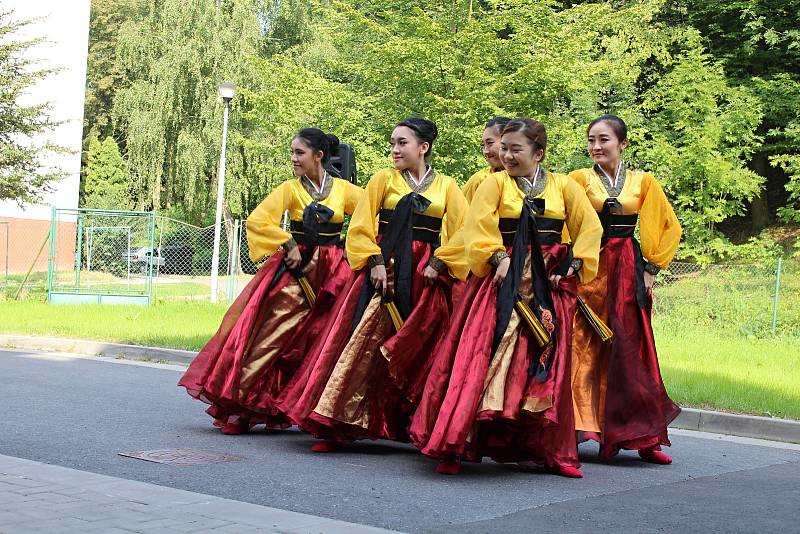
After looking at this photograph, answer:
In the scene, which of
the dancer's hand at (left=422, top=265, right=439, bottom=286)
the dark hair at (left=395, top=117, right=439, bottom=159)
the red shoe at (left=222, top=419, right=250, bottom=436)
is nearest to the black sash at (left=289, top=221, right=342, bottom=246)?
the dark hair at (left=395, top=117, right=439, bottom=159)

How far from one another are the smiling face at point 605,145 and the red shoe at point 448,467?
2461 mm

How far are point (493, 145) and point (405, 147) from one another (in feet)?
2.62

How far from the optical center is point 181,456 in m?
7.36

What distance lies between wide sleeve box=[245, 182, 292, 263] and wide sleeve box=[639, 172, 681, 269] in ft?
8.58

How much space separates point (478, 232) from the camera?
23.5 feet

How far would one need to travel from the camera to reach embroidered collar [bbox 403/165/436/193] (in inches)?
313

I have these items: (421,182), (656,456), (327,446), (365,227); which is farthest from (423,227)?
(656,456)

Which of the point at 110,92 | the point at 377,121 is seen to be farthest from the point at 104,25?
the point at 377,121

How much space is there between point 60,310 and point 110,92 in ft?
131

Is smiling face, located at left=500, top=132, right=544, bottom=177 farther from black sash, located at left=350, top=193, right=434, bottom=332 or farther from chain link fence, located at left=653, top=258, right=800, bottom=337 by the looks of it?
chain link fence, located at left=653, top=258, right=800, bottom=337

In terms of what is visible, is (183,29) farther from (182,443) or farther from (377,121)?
(182,443)

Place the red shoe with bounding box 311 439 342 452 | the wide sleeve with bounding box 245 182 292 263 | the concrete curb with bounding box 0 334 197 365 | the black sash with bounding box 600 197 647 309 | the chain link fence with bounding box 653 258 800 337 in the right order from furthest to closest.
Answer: the chain link fence with bounding box 653 258 800 337, the concrete curb with bounding box 0 334 197 365, the wide sleeve with bounding box 245 182 292 263, the black sash with bounding box 600 197 647 309, the red shoe with bounding box 311 439 342 452

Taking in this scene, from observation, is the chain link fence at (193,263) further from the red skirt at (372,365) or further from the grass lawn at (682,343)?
the red skirt at (372,365)

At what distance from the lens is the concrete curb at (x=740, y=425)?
9.56m
